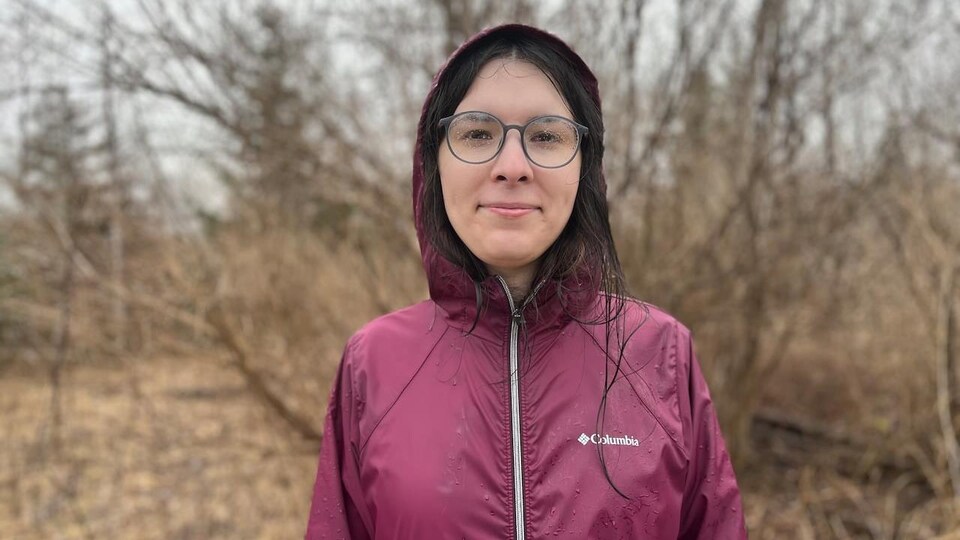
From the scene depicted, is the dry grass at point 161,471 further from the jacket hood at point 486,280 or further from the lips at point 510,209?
the lips at point 510,209

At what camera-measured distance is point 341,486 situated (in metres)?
1.55

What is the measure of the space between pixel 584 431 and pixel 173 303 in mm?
3760

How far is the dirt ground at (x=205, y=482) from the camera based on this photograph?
5.05 metres

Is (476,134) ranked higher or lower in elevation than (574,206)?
higher

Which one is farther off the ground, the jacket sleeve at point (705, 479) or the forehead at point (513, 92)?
the forehead at point (513, 92)

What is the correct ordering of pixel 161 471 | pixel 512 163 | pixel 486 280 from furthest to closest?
1. pixel 161 471
2. pixel 486 280
3. pixel 512 163

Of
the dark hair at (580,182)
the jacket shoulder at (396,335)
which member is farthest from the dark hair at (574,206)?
the jacket shoulder at (396,335)

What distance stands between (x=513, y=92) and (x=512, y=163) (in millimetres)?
153

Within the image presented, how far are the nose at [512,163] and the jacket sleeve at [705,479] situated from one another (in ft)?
1.69

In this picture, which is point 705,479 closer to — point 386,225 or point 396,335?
point 396,335

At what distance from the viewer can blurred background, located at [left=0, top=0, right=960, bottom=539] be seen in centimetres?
450

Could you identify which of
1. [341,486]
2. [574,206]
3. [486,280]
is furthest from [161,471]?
[574,206]

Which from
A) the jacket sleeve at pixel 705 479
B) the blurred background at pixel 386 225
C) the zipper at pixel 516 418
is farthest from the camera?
the blurred background at pixel 386 225

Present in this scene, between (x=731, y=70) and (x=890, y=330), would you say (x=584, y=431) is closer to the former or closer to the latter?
(x=731, y=70)
